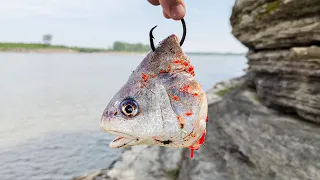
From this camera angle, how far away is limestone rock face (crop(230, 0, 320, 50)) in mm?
9008

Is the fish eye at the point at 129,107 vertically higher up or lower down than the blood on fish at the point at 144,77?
lower down

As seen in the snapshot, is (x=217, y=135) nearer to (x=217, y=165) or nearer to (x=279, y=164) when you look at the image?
(x=217, y=165)

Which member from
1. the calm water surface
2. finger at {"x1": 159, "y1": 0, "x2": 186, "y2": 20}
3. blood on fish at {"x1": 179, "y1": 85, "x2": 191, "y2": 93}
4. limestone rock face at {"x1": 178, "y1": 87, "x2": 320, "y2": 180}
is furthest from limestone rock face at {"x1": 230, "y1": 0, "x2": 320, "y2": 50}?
blood on fish at {"x1": 179, "y1": 85, "x2": 191, "y2": 93}

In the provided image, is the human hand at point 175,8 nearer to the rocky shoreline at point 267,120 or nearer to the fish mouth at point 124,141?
the fish mouth at point 124,141

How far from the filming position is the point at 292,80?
9750mm

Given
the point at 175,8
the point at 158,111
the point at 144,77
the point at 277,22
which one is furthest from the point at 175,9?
the point at 277,22

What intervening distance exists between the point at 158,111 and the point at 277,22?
30.8 feet

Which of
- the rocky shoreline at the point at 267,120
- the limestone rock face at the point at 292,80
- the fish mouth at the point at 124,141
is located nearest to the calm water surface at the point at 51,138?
the rocky shoreline at the point at 267,120

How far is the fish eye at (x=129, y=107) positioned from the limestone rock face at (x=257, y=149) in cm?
657

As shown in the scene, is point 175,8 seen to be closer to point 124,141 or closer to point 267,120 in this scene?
point 124,141

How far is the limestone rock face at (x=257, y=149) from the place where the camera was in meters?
8.02

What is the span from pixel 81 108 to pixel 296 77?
60.0 feet

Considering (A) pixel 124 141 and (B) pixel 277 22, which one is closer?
(A) pixel 124 141

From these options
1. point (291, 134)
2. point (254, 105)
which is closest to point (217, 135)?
point (254, 105)
